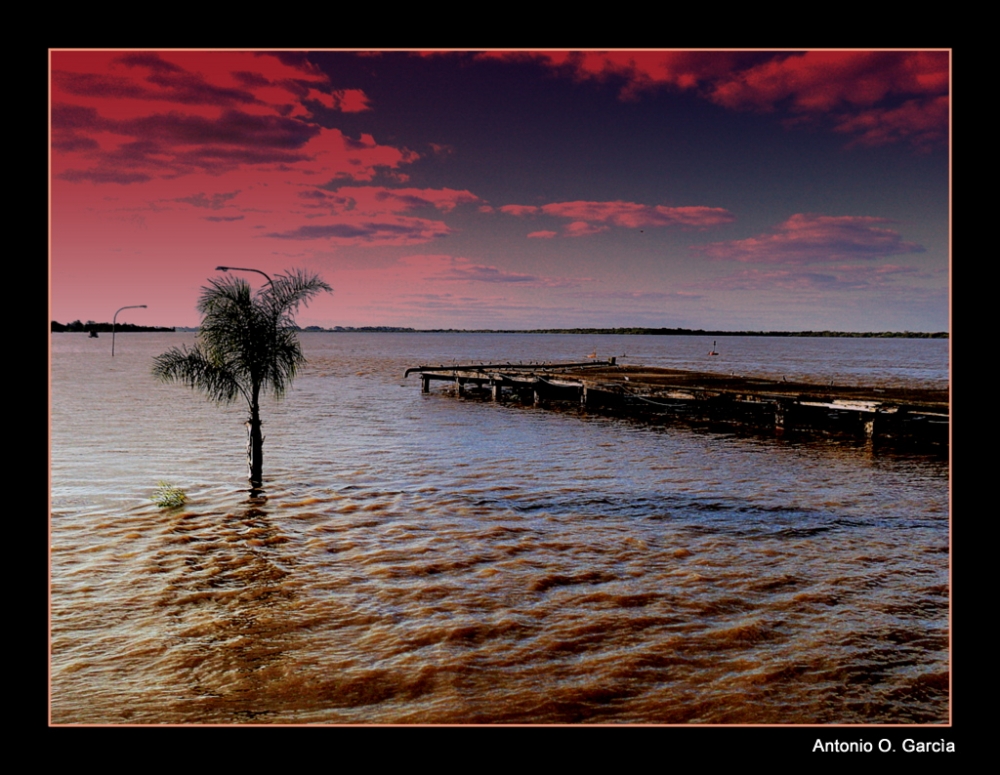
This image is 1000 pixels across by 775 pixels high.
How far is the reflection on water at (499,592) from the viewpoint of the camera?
21.9 ft

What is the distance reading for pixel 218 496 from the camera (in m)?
15.5

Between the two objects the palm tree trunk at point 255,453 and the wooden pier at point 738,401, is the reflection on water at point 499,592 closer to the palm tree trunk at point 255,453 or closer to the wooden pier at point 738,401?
the palm tree trunk at point 255,453

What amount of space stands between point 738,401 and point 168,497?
23.9m

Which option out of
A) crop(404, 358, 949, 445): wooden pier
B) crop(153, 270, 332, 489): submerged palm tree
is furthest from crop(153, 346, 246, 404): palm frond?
crop(404, 358, 949, 445): wooden pier

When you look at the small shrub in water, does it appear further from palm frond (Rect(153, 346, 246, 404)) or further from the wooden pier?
the wooden pier

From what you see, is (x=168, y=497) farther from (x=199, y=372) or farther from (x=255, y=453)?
(x=199, y=372)

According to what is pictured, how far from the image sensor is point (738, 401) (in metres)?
29.7

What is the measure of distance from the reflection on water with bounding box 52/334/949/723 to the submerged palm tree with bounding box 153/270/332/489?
111 inches

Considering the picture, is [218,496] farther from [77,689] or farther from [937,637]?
[937,637]

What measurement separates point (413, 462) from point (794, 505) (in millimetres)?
10777

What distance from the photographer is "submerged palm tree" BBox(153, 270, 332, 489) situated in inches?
579

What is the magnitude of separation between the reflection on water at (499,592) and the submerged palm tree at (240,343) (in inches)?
111
